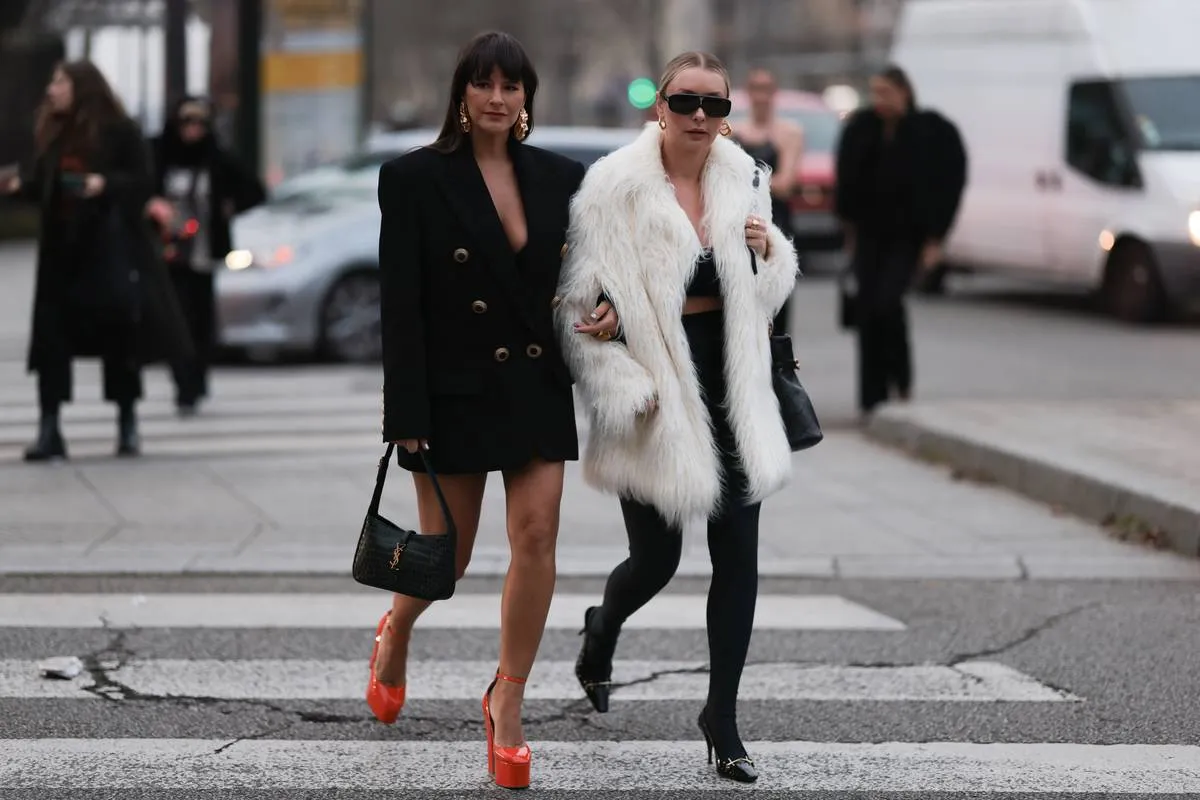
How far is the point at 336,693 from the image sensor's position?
5883mm

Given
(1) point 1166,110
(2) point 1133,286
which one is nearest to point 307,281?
(2) point 1133,286

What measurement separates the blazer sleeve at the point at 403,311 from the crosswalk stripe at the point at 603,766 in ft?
2.82

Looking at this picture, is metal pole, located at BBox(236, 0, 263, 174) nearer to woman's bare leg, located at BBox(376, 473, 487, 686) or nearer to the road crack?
the road crack

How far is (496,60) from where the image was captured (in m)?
4.78

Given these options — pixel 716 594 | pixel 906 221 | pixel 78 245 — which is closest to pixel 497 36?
pixel 716 594

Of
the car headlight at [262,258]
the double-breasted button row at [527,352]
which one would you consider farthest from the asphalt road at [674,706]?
the car headlight at [262,258]

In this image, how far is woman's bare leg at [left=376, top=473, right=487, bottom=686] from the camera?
5.01 meters

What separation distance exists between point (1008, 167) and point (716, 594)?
45.9 ft

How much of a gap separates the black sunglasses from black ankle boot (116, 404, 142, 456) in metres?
5.68

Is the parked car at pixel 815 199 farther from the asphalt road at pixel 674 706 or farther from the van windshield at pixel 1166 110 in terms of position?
the asphalt road at pixel 674 706

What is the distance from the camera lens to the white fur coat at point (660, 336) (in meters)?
4.91

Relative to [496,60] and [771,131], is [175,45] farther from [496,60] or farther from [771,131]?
[496,60]

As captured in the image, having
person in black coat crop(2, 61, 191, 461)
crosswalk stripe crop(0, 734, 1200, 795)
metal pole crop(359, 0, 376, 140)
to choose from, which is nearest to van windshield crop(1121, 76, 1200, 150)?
metal pole crop(359, 0, 376, 140)

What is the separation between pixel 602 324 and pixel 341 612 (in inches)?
94.5
